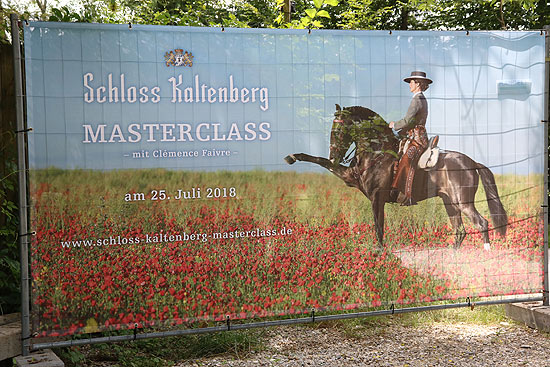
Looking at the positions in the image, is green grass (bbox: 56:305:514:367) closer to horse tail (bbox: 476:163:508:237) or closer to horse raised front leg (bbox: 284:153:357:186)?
horse tail (bbox: 476:163:508:237)

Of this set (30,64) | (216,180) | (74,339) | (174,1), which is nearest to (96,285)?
(74,339)

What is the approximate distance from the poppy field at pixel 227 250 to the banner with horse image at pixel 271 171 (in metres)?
0.01

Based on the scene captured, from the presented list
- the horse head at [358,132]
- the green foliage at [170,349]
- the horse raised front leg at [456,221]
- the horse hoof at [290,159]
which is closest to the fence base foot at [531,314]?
the horse raised front leg at [456,221]

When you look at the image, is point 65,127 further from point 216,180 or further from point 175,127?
point 216,180

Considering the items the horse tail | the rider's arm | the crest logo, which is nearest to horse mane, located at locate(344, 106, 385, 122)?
the rider's arm

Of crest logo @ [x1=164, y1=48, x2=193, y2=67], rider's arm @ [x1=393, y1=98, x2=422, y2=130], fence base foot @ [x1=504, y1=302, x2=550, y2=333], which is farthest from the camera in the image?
fence base foot @ [x1=504, y1=302, x2=550, y2=333]

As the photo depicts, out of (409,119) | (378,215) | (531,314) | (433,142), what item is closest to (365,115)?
(409,119)

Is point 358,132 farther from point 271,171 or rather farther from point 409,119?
point 271,171

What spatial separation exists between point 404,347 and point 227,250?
5.77 ft

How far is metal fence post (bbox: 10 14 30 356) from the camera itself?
3711 mm

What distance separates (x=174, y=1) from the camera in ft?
46.2

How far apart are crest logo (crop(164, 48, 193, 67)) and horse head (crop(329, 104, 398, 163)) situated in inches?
44.8

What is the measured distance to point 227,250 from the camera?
406cm

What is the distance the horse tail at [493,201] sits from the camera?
14.8 feet
